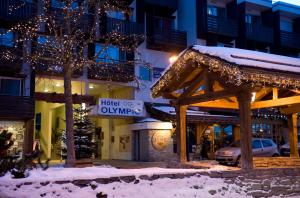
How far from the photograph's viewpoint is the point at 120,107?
2580cm

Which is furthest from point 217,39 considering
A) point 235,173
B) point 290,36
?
point 235,173

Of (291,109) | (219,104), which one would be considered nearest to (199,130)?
(291,109)

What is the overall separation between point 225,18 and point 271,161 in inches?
780

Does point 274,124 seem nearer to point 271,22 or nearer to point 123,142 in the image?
point 271,22

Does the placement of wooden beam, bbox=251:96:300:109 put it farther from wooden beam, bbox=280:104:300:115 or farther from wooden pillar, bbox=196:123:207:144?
wooden pillar, bbox=196:123:207:144

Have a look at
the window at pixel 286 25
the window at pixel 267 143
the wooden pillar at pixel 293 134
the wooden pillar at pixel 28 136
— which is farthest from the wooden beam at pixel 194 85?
the window at pixel 286 25

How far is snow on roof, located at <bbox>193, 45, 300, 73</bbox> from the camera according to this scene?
11751 mm

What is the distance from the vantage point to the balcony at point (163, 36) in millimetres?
→ 28656

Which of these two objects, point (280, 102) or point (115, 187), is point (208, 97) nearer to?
point (280, 102)

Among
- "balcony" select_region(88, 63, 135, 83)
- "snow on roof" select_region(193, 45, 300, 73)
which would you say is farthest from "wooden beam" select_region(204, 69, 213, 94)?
"balcony" select_region(88, 63, 135, 83)

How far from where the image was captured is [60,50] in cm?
1374

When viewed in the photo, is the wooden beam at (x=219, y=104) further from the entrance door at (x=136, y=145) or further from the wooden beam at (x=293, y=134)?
the entrance door at (x=136, y=145)

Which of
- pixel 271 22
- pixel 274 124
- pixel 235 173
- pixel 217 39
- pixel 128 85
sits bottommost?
pixel 235 173

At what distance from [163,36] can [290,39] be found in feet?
43.8
